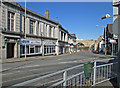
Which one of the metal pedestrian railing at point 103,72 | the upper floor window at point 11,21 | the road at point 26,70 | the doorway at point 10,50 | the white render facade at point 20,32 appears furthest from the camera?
the doorway at point 10,50

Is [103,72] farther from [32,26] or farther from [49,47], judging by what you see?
[49,47]

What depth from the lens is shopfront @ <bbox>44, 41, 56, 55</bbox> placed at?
30586 millimetres

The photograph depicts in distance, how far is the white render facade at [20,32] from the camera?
1883 centimetres

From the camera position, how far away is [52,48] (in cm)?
3444

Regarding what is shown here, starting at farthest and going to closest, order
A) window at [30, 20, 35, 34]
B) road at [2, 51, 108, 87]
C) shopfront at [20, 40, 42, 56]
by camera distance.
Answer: window at [30, 20, 35, 34], shopfront at [20, 40, 42, 56], road at [2, 51, 108, 87]

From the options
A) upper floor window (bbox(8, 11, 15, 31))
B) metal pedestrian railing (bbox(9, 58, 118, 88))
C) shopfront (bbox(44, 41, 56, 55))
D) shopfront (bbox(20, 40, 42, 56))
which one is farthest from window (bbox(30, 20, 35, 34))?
metal pedestrian railing (bbox(9, 58, 118, 88))

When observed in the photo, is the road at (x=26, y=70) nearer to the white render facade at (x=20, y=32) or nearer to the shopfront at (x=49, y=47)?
the white render facade at (x=20, y=32)

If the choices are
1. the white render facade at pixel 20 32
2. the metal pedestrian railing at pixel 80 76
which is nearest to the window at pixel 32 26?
the white render facade at pixel 20 32

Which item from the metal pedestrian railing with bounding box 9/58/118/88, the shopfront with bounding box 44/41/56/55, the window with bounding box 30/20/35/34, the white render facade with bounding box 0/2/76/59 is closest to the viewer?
the metal pedestrian railing with bounding box 9/58/118/88

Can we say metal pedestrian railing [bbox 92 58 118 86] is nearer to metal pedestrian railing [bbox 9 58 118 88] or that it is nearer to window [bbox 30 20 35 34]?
metal pedestrian railing [bbox 9 58 118 88]

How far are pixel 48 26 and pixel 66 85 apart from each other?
2874cm

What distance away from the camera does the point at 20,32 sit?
22.1 metres

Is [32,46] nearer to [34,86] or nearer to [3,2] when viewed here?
[3,2]

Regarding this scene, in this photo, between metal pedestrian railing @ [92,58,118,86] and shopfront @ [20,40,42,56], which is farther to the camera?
shopfront @ [20,40,42,56]
